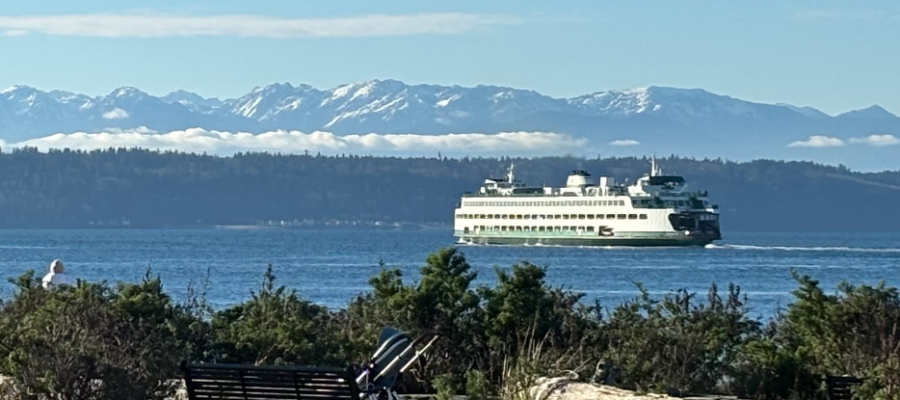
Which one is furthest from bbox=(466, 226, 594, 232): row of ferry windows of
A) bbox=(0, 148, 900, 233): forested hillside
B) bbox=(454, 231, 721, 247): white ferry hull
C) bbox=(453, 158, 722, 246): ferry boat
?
bbox=(0, 148, 900, 233): forested hillside

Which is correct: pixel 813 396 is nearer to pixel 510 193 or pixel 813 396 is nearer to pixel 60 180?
pixel 510 193

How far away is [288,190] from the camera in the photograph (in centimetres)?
19250

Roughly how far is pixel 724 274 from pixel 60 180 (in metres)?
134

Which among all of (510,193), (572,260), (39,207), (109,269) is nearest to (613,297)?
(109,269)

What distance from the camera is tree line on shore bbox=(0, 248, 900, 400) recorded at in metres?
11.5

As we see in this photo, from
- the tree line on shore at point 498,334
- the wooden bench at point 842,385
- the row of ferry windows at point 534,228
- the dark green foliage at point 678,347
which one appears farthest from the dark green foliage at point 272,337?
the row of ferry windows at point 534,228

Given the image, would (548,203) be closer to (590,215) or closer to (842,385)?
(590,215)

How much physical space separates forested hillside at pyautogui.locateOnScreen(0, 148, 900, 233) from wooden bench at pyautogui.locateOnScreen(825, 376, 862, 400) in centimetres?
17080

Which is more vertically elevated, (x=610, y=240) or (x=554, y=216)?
(x=554, y=216)

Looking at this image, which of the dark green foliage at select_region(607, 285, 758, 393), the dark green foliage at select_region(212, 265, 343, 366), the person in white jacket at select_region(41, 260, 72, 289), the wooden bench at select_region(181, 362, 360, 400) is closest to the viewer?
the wooden bench at select_region(181, 362, 360, 400)

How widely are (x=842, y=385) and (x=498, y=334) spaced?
9.85ft

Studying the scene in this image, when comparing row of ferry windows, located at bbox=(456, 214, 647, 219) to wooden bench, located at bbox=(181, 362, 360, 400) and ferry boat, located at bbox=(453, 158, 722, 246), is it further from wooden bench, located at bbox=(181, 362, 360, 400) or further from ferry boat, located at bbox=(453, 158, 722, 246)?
wooden bench, located at bbox=(181, 362, 360, 400)

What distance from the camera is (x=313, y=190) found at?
19100 cm

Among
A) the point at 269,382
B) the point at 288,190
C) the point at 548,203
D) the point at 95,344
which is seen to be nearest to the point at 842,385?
the point at 269,382
